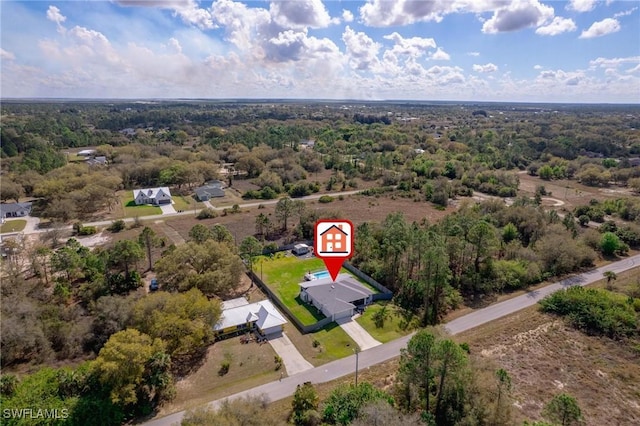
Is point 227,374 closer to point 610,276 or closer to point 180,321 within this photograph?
point 180,321

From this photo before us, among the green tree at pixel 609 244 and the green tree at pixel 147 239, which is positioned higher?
the green tree at pixel 147 239

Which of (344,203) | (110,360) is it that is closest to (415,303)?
(110,360)

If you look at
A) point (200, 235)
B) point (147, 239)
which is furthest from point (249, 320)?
point (147, 239)

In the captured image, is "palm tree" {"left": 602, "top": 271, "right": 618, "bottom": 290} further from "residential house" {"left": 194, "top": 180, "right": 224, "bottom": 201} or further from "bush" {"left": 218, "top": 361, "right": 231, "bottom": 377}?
"residential house" {"left": 194, "top": 180, "right": 224, "bottom": 201}

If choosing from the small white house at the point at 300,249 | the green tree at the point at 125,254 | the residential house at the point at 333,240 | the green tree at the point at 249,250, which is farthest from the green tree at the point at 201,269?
the small white house at the point at 300,249

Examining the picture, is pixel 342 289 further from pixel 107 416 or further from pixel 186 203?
pixel 186 203

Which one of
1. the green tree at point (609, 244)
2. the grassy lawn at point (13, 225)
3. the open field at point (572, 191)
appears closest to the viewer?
the green tree at point (609, 244)

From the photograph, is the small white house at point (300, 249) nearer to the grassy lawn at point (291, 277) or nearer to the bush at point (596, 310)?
the grassy lawn at point (291, 277)
